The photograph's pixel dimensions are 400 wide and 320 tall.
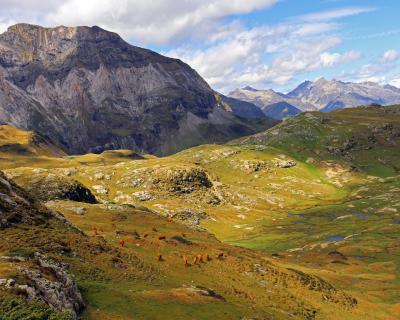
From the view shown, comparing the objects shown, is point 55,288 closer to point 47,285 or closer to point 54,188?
point 47,285

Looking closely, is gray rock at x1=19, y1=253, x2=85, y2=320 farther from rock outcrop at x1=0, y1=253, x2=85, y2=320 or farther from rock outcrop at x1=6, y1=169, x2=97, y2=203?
rock outcrop at x1=6, y1=169, x2=97, y2=203

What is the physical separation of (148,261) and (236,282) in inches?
669

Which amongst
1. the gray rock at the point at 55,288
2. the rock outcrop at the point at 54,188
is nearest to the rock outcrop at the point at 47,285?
the gray rock at the point at 55,288

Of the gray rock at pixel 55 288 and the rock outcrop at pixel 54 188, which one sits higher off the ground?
the rock outcrop at pixel 54 188

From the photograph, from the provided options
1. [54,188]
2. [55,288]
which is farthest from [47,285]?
[54,188]

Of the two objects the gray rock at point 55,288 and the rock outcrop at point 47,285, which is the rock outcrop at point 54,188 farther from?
the rock outcrop at point 47,285

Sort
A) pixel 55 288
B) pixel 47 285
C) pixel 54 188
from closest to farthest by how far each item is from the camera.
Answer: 1. pixel 47 285
2. pixel 55 288
3. pixel 54 188

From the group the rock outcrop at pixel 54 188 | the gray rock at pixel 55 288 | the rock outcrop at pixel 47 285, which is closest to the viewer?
the rock outcrop at pixel 47 285

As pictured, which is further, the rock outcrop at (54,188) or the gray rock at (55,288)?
the rock outcrop at (54,188)

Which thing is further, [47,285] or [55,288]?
[55,288]

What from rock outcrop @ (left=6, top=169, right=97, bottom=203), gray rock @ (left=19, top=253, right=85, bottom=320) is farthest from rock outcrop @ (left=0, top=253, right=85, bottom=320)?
rock outcrop @ (left=6, top=169, right=97, bottom=203)

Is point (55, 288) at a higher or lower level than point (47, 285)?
lower

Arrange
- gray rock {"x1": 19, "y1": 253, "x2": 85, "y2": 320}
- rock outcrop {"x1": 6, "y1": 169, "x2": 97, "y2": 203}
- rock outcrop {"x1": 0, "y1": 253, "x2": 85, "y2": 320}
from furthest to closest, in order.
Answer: rock outcrop {"x1": 6, "y1": 169, "x2": 97, "y2": 203}
gray rock {"x1": 19, "y1": 253, "x2": 85, "y2": 320}
rock outcrop {"x1": 0, "y1": 253, "x2": 85, "y2": 320}

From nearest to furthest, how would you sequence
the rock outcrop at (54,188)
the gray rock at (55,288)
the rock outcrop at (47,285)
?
the rock outcrop at (47,285) < the gray rock at (55,288) < the rock outcrop at (54,188)
